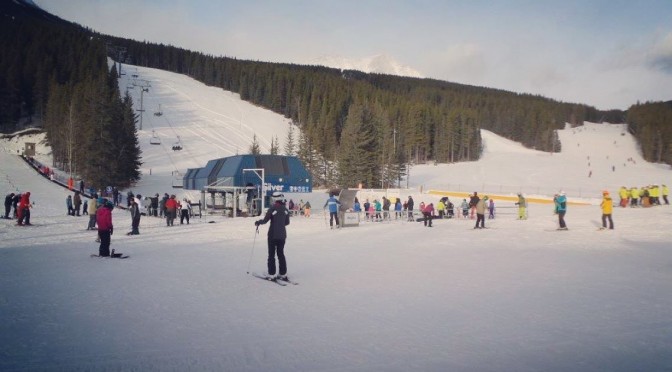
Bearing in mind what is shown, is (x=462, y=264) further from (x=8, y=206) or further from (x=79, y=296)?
(x=8, y=206)

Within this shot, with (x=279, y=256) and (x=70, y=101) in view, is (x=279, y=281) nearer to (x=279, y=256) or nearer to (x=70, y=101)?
(x=279, y=256)

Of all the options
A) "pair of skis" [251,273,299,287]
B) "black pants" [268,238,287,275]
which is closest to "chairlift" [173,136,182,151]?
"pair of skis" [251,273,299,287]

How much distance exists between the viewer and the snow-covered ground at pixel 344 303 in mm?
4416

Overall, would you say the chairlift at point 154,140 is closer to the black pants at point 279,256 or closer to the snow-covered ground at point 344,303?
the snow-covered ground at point 344,303

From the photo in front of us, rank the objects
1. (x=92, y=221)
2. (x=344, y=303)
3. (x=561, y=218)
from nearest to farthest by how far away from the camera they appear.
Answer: (x=344, y=303) < (x=92, y=221) < (x=561, y=218)

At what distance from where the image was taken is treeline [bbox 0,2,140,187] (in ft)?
143

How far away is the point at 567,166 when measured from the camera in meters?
72.2

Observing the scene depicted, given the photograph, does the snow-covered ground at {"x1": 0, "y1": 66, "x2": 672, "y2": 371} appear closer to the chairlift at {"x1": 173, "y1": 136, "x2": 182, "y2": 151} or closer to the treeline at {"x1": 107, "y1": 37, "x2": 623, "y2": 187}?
the treeline at {"x1": 107, "y1": 37, "x2": 623, "y2": 187}

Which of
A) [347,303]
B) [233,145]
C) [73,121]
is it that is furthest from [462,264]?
[233,145]

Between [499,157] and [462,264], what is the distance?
81253mm

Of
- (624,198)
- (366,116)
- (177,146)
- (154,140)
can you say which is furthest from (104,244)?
(154,140)

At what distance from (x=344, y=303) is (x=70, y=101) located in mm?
66454

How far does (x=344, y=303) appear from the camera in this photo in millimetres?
6637

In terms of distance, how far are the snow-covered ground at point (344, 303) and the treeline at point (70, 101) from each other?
29.6 meters
